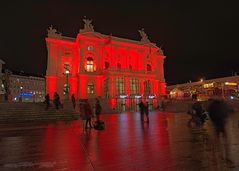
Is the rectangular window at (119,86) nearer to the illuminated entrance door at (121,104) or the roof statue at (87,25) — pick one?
the illuminated entrance door at (121,104)

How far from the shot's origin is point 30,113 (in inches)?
835

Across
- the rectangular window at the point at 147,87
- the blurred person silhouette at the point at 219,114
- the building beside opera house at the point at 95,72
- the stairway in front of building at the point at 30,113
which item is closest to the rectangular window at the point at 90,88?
the building beside opera house at the point at 95,72

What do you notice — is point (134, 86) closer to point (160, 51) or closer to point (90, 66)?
point (90, 66)

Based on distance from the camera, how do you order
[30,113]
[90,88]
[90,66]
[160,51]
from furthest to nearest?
1. [160,51]
2. [90,66]
3. [90,88]
4. [30,113]

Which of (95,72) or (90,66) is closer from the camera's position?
(95,72)

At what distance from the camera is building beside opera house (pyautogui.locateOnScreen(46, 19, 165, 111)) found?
42188 millimetres

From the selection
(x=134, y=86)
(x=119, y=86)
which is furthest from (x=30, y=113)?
(x=134, y=86)

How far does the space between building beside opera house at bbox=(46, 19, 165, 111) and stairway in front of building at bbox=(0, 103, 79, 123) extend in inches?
660

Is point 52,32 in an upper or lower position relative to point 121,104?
upper

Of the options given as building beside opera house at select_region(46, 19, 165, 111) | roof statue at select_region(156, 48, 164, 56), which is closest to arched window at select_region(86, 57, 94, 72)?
building beside opera house at select_region(46, 19, 165, 111)

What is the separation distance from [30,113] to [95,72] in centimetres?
2381

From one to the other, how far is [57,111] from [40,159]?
1755 centimetres

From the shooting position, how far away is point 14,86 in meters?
99.2

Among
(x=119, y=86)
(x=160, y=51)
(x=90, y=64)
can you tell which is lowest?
(x=119, y=86)
